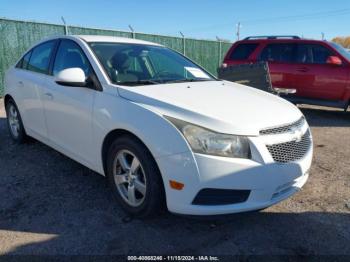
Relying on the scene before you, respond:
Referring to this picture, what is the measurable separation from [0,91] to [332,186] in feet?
31.6

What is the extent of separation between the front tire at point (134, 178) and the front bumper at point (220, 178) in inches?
5.1

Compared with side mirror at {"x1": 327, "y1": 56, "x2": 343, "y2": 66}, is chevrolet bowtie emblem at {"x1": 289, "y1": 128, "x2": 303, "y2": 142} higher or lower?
lower

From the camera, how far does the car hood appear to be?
2.73 m

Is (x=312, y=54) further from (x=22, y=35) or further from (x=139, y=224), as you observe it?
(x=22, y=35)

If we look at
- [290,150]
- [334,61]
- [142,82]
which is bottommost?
[290,150]

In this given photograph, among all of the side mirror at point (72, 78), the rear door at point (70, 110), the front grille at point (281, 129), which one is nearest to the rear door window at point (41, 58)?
the rear door at point (70, 110)

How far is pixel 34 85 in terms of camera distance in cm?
449

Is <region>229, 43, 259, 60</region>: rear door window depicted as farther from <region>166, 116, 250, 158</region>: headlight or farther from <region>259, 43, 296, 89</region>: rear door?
<region>166, 116, 250, 158</region>: headlight

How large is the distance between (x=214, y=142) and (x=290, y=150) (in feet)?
2.45

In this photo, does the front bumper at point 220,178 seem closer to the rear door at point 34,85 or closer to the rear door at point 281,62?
the rear door at point 34,85

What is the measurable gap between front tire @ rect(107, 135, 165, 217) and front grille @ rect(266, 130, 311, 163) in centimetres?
96

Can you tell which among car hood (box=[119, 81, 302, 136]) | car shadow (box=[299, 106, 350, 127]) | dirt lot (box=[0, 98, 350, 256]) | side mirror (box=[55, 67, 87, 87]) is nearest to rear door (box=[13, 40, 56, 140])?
dirt lot (box=[0, 98, 350, 256])

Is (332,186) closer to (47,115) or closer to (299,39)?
(47,115)

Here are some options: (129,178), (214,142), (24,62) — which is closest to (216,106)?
(214,142)
